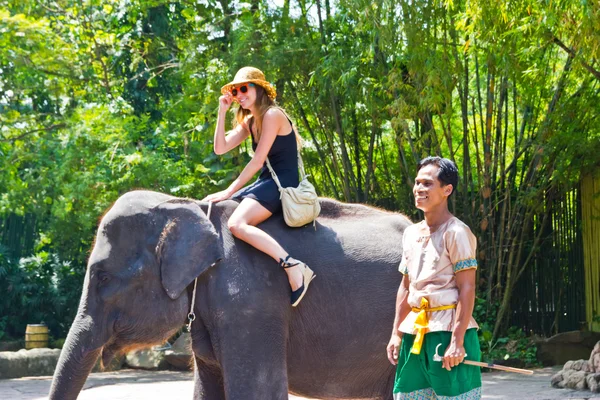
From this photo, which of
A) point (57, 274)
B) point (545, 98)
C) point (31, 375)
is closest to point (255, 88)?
point (545, 98)

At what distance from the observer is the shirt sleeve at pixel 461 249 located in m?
A: 3.12

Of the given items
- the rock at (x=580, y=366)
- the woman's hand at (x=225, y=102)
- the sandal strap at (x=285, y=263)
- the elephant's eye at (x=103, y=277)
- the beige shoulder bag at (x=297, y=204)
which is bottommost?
the rock at (x=580, y=366)

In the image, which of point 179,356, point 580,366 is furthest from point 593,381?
point 179,356

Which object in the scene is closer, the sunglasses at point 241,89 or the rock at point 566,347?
the sunglasses at point 241,89

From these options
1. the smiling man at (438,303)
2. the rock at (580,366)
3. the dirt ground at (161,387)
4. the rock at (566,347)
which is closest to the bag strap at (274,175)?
the smiling man at (438,303)

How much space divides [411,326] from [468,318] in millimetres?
231

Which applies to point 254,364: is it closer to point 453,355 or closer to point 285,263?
point 285,263

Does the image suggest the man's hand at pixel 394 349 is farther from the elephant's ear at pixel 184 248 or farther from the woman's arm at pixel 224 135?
the woman's arm at pixel 224 135

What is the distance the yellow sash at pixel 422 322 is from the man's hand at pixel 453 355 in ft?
0.37

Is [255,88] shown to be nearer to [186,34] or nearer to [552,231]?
[552,231]

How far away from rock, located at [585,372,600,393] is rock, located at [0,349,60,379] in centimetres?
578

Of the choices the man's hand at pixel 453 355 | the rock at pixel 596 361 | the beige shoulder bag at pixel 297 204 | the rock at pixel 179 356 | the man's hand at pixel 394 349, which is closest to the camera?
the man's hand at pixel 453 355

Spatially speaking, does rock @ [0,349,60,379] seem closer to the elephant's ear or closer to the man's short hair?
the elephant's ear

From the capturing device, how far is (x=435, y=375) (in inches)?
124
